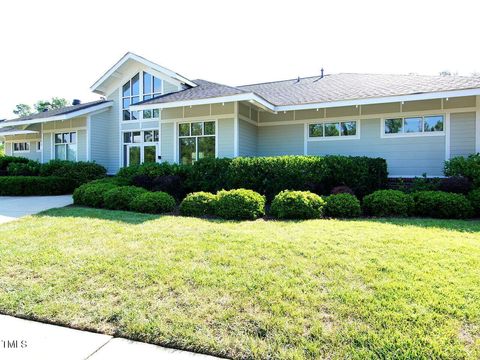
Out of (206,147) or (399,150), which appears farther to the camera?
(206,147)

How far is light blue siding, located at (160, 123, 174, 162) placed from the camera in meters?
14.2

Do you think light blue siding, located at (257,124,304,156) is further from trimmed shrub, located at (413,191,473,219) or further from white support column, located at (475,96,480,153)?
white support column, located at (475,96,480,153)

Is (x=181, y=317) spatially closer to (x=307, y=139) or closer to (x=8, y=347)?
(x=8, y=347)

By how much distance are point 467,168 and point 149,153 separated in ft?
44.8

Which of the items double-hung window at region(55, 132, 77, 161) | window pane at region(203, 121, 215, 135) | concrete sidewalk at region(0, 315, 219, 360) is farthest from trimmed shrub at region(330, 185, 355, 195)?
double-hung window at region(55, 132, 77, 161)

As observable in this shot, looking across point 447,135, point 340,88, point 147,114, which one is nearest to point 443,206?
point 447,135

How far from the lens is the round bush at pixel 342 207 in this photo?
25.4 ft

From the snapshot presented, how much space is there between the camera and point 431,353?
2.57 m

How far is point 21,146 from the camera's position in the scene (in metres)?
21.4

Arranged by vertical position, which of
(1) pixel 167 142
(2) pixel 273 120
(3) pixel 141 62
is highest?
(3) pixel 141 62

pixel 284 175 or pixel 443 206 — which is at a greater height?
pixel 284 175

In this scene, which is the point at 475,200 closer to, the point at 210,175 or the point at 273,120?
the point at 210,175

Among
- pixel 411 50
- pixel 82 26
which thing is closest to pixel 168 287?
pixel 82 26

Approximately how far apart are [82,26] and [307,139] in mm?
9363
